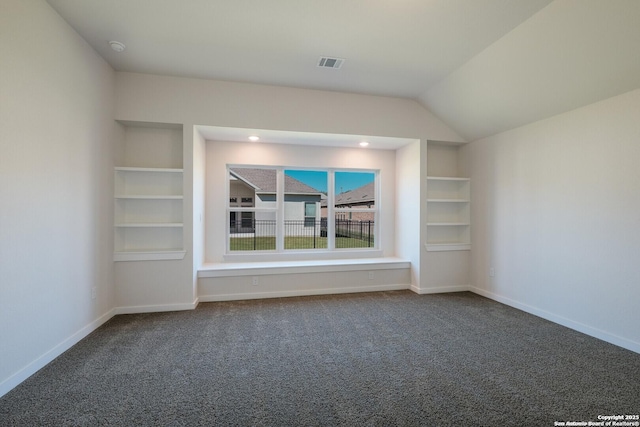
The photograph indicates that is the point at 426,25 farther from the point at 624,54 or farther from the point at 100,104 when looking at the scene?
the point at 100,104

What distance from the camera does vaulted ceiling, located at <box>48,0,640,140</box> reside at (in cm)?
228

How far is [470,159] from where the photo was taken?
14.8 ft

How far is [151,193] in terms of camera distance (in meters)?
3.71

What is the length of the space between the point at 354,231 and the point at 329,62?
2857 millimetres

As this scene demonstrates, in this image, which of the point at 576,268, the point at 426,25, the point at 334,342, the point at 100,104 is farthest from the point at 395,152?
the point at 100,104

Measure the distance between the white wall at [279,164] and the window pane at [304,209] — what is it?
249mm

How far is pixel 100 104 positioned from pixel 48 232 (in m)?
1.53

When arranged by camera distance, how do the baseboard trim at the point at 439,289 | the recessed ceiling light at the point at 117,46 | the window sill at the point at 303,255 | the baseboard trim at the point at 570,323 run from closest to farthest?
the baseboard trim at the point at 570,323, the recessed ceiling light at the point at 117,46, the baseboard trim at the point at 439,289, the window sill at the point at 303,255

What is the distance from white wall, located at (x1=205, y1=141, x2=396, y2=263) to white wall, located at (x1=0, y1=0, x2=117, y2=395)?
1423 millimetres

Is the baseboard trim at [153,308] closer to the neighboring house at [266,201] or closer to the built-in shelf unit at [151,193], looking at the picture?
the built-in shelf unit at [151,193]

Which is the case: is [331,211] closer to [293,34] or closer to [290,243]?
[290,243]

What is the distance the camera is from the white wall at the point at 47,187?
195 centimetres

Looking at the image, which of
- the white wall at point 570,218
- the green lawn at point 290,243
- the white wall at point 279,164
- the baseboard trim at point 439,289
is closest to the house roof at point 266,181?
the white wall at point 279,164

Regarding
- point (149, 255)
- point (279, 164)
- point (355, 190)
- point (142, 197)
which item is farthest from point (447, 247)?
point (142, 197)
